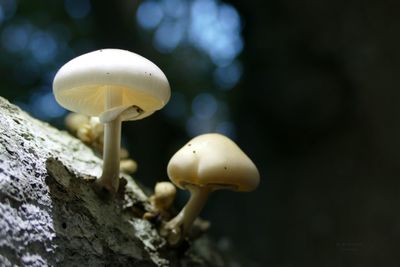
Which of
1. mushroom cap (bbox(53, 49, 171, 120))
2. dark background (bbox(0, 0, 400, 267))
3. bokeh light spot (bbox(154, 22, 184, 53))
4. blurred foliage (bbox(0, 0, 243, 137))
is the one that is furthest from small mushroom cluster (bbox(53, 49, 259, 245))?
bokeh light spot (bbox(154, 22, 184, 53))

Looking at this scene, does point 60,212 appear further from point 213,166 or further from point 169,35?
point 169,35

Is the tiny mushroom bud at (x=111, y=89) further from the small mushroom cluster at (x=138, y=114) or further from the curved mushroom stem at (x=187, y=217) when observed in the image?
the curved mushroom stem at (x=187, y=217)

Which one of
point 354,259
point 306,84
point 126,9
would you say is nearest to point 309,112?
point 306,84

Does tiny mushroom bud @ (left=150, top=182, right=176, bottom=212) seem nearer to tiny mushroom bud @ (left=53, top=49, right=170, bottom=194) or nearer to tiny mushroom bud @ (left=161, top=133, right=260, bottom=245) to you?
tiny mushroom bud @ (left=161, top=133, right=260, bottom=245)

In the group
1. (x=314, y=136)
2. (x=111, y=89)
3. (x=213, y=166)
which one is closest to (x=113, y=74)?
(x=111, y=89)

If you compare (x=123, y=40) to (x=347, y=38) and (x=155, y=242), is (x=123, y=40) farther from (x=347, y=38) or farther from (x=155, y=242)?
(x=155, y=242)

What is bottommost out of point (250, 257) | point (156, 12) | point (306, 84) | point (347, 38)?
point (250, 257)

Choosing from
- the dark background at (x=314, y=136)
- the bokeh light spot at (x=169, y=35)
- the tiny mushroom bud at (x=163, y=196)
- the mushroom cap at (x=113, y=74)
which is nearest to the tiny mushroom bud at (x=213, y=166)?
the tiny mushroom bud at (x=163, y=196)
